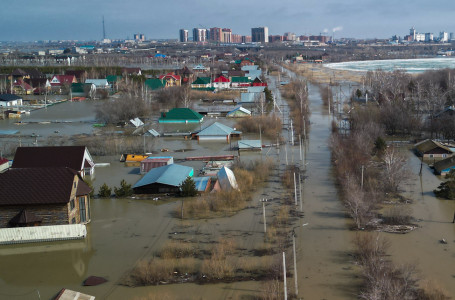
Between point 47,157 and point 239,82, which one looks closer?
point 47,157

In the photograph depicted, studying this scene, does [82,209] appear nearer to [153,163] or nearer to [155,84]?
[153,163]

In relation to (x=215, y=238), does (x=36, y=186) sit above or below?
above

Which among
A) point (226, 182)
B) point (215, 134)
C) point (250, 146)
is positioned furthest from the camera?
point (215, 134)

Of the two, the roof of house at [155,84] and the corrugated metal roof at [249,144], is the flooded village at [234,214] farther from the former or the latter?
the roof of house at [155,84]

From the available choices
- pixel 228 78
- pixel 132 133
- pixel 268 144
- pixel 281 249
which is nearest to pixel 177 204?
pixel 281 249

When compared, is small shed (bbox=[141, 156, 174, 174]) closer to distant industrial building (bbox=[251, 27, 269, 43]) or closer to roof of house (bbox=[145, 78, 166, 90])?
roof of house (bbox=[145, 78, 166, 90])

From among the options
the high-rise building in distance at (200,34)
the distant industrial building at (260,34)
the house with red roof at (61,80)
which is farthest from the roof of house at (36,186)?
the high-rise building in distance at (200,34)

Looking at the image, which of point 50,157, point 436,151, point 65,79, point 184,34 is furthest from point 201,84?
point 184,34
